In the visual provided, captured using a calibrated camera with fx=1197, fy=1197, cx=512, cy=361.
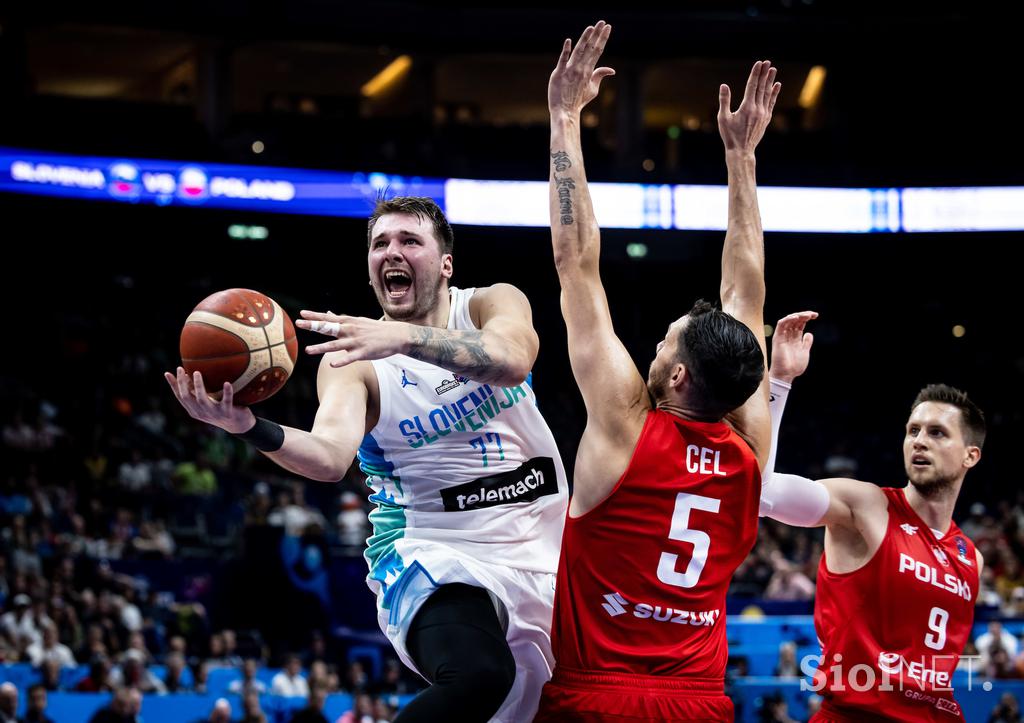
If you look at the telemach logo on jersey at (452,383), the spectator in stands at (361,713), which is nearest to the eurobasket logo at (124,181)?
the spectator in stands at (361,713)

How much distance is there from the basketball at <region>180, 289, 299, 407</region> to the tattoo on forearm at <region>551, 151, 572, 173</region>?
1.12m

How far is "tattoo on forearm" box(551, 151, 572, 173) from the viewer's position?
14.0ft

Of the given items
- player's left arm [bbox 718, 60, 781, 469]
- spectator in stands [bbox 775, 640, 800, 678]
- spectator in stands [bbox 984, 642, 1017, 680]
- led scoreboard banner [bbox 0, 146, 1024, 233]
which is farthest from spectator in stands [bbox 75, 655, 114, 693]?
led scoreboard banner [bbox 0, 146, 1024, 233]

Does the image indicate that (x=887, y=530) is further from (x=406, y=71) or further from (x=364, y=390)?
(x=406, y=71)

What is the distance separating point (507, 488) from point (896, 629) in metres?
1.88

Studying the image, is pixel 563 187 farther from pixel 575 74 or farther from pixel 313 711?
pixel 313 711

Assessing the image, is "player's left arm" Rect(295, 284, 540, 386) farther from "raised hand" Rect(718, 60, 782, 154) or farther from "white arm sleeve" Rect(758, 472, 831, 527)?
"white arm sleeve" Rect(758, 472, 831, 527)

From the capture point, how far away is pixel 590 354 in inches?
158

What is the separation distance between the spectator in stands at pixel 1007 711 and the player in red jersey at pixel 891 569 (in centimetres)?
720

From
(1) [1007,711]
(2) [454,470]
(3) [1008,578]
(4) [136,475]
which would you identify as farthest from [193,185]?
(2) [454,470]

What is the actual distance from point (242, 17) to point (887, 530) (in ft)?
66.0

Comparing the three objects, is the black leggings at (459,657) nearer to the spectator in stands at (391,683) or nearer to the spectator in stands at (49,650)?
the spectator in stands at (391,683)

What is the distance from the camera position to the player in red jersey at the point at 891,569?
16.9 ft

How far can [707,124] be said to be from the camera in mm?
28703
